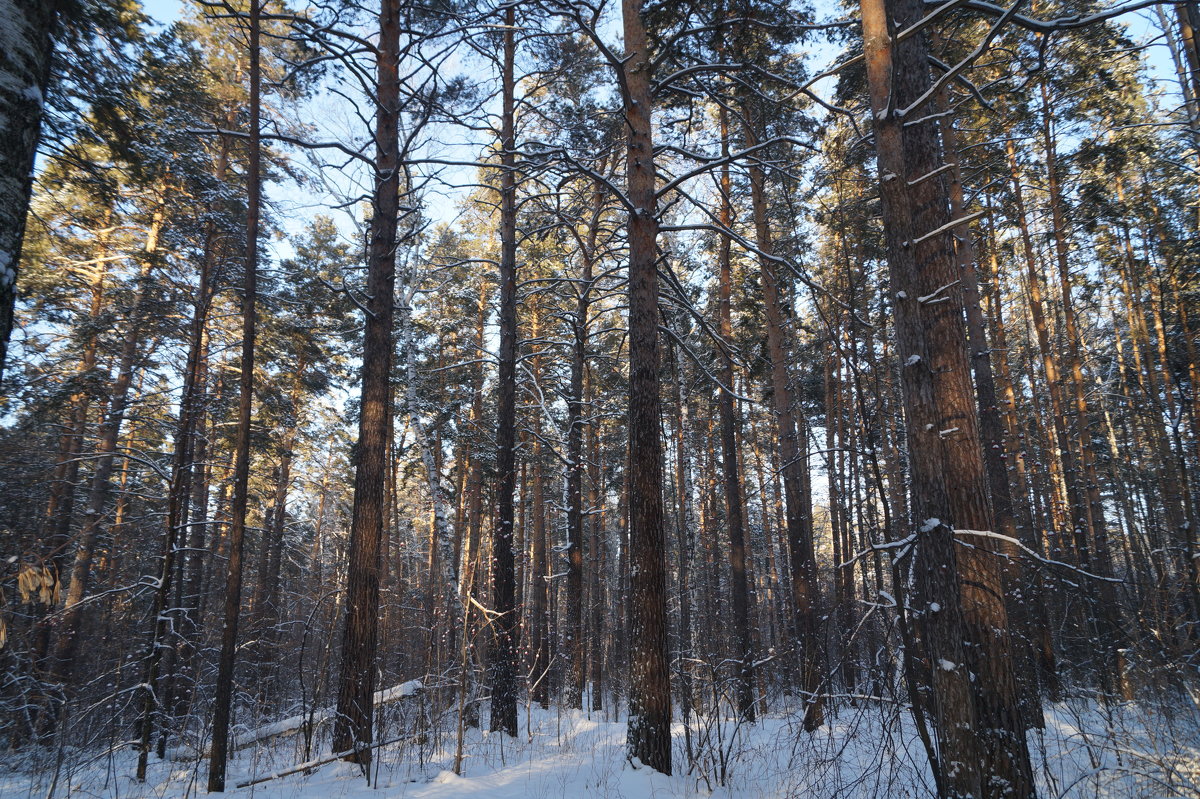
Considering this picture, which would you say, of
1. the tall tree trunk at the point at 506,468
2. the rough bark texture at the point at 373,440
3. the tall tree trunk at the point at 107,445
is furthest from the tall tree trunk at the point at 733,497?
the tall tree trunk at the point at 107,445

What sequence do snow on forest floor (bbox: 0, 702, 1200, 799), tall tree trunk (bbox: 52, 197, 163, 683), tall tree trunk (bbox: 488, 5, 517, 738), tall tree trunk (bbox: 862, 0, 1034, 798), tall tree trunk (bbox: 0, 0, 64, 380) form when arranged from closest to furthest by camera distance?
1. tall tree trunk (bbox: 0, 0, 64, 380)
2. tall tree trunk (bbox: 862, 0, 1034, 798)
3. snow on forest floor (bbox: 0, 702, 1200, 799)
4. tall tree trunk (bbox: 488, 5, 517, 738)
5. tall tree trunk (bbox: 52, 197, 163, 683)

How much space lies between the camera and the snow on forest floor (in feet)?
14.7

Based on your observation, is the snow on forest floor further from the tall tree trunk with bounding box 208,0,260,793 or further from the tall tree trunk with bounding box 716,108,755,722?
the tall tree trunk with bounding box 716,108,755,722

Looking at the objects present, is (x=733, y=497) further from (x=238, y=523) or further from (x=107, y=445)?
(x=107, y=445)

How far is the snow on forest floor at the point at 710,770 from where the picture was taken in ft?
14.7

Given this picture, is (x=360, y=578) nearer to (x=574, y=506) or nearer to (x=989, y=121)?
(x=574, y=506)

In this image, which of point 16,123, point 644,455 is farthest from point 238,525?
point 16,123

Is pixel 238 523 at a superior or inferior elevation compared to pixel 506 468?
inferior

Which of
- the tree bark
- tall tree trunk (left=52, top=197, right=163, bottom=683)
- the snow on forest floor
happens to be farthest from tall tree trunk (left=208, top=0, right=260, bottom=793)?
tall tree trunk (left=52, top=197, right=163, bottom=683)

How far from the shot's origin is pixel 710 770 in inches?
225

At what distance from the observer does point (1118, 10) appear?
301cm

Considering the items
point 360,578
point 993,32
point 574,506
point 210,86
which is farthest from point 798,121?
point 210,86

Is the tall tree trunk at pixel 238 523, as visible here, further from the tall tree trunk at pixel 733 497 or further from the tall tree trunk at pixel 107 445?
the tall tree trunk at pixel 733 497

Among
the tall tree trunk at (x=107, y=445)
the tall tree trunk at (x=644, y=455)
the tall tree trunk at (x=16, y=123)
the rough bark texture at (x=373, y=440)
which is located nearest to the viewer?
the tall tree trunk at (x=16, y=123)
